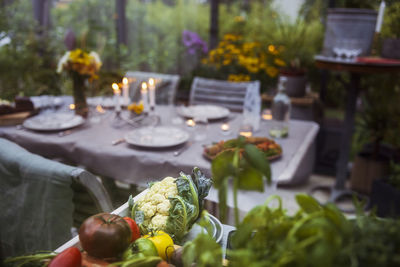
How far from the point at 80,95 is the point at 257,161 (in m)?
1.74

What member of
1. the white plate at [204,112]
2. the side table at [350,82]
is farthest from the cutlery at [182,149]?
the side table at [350,82]

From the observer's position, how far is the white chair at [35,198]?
968 mm

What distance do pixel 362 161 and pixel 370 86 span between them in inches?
31.9

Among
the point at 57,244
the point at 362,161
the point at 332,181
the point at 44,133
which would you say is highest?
the point at 44,133

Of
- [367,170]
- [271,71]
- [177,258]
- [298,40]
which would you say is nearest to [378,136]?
[367,170]

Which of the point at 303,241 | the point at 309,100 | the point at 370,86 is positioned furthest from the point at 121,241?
the point at 370,86

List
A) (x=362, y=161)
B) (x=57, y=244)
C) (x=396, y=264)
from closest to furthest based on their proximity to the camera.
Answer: (x=396, y=264) → (x=57, y=244) → (x=362, y=161)

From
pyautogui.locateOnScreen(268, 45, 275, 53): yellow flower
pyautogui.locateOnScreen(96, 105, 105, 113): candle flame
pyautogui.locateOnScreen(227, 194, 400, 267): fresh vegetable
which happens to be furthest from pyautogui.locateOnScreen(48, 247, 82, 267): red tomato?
pyautogui.locateOnScreen(268, 45, 275, 53): yellow flower

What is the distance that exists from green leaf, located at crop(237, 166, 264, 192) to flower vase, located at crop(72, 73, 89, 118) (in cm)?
167

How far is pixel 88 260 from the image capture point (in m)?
0.62

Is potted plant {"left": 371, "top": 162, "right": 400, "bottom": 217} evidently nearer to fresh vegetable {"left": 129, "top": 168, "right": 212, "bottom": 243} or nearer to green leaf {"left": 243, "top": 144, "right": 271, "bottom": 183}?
fresh vegetable {"left": 129, "top": 168, "right": 212, "bottom": 243}

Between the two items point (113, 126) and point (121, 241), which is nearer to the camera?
point (121, 241)

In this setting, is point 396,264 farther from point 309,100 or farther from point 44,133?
point 309,100

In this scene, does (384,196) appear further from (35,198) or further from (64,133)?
(35,198)
